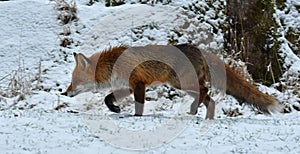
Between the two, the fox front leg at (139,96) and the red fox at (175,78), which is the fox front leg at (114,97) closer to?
the red fox at (175,78)

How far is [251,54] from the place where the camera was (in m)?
12.4

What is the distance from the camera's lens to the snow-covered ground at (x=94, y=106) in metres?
5.29

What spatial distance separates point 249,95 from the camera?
25.8 ft

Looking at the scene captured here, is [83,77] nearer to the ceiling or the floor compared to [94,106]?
nearer to the ceiling

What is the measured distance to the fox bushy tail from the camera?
7820mm

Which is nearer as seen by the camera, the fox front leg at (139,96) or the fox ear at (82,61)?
the fox front leg at (139,96)

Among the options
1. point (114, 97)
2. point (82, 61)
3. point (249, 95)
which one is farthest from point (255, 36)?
point (82, 61)

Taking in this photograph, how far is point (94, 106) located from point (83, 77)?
81.0 inches

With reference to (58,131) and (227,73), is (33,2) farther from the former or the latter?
(58,131)

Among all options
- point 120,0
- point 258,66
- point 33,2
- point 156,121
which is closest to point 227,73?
point 156,121

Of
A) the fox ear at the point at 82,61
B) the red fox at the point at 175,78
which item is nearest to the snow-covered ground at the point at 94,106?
the red fox at the point at 175,78

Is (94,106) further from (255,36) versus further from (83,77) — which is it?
(255,36)

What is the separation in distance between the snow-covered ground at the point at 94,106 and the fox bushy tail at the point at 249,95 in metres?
0.24

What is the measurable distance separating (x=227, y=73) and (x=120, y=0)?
288 inches
